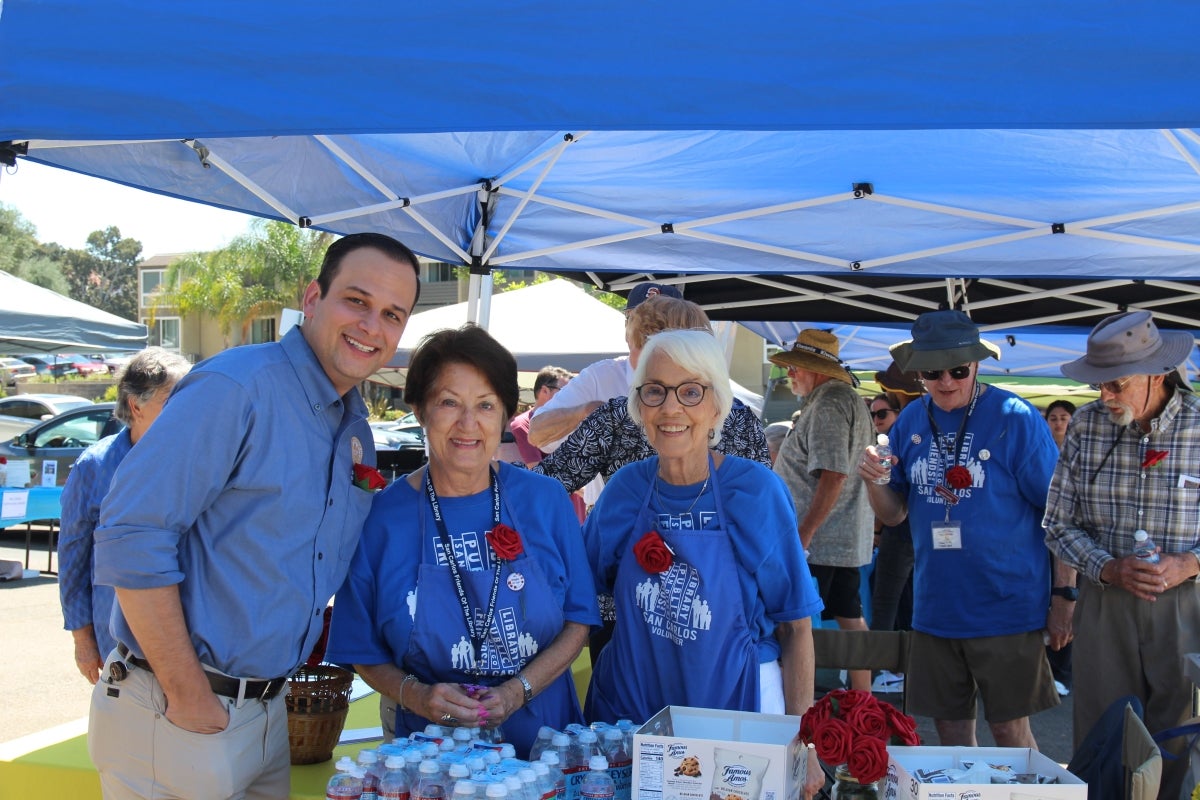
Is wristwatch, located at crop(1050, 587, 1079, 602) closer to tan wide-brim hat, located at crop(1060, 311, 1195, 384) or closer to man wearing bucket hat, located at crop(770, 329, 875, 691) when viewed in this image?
tan wide-brim hat, located at crop(1060, 311, 1195, 384)

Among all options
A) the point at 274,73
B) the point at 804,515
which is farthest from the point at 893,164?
the point at 274,73

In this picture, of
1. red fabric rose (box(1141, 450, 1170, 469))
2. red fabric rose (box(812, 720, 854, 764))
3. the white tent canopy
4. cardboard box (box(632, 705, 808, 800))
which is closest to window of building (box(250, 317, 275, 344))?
the white tent canopy

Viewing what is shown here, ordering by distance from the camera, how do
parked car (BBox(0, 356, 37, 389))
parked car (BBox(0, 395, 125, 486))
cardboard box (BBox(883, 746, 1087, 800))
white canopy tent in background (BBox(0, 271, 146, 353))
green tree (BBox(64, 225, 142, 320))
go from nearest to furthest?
cardboard box (BBox(883, 746, 1087, 800))
white canopy tent in background (BBox(0, 271, 146, 353))
parked car (BBox(0, 395, 125, 486))
parked car (BBox(0, 356, 37, 389))
green tree (BBox(64, 225, 142, 320))

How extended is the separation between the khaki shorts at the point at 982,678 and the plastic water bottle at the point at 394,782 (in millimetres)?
2303

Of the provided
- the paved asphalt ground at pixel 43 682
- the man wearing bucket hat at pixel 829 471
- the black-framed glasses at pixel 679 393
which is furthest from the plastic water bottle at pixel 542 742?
the paved asphalt ground at pixel 43 682

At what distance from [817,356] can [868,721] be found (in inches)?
134

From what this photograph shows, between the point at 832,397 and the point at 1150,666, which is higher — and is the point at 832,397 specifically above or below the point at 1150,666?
above

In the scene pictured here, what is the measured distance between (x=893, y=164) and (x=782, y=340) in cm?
629

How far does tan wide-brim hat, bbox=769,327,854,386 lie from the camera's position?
491 centimetres

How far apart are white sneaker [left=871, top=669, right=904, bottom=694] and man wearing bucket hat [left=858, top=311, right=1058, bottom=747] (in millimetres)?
2415

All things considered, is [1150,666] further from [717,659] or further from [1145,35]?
[1145,35]

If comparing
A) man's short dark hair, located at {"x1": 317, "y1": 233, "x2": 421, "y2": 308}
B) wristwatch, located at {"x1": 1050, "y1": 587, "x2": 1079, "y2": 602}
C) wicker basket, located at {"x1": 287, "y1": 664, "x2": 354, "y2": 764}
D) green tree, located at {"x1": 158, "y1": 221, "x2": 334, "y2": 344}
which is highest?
green tree, located at {"x1": 158, "y1": 221, "x2": 334, "y2": 344}

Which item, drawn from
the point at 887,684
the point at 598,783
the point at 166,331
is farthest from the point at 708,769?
the point at 166,331

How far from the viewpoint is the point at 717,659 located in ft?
7.32
